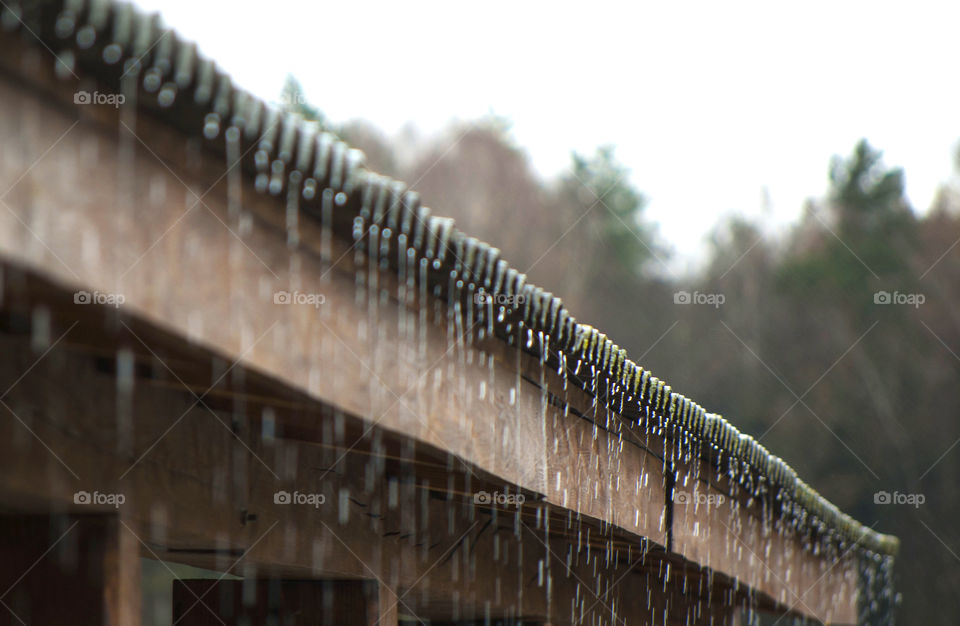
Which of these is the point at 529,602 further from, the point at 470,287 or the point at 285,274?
the point at 285,274

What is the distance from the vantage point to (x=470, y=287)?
388cm

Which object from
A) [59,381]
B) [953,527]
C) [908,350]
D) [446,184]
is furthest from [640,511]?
[446,184]

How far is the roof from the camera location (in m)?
2.29

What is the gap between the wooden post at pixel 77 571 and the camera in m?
3.18

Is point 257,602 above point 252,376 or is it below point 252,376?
below

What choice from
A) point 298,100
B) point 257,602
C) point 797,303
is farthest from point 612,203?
point 257,602

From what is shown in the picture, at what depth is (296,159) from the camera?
9.42 feet

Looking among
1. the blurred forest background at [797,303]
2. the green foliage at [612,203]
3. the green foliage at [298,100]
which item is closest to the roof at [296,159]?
the green foliage at [298,100]

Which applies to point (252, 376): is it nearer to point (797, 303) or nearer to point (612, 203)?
point (797, 303)

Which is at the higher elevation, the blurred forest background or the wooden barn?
the blurred forest background

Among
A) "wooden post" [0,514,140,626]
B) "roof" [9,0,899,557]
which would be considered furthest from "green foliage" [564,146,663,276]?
"wooden post" [0,514,140,626]

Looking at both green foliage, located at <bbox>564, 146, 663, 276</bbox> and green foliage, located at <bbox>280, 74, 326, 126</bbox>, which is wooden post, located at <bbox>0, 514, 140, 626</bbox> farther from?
green foliage, located at <bbox>564, 146, 663, 276</bbox>

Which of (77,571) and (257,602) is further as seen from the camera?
(257,602)

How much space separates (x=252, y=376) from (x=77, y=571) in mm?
848
